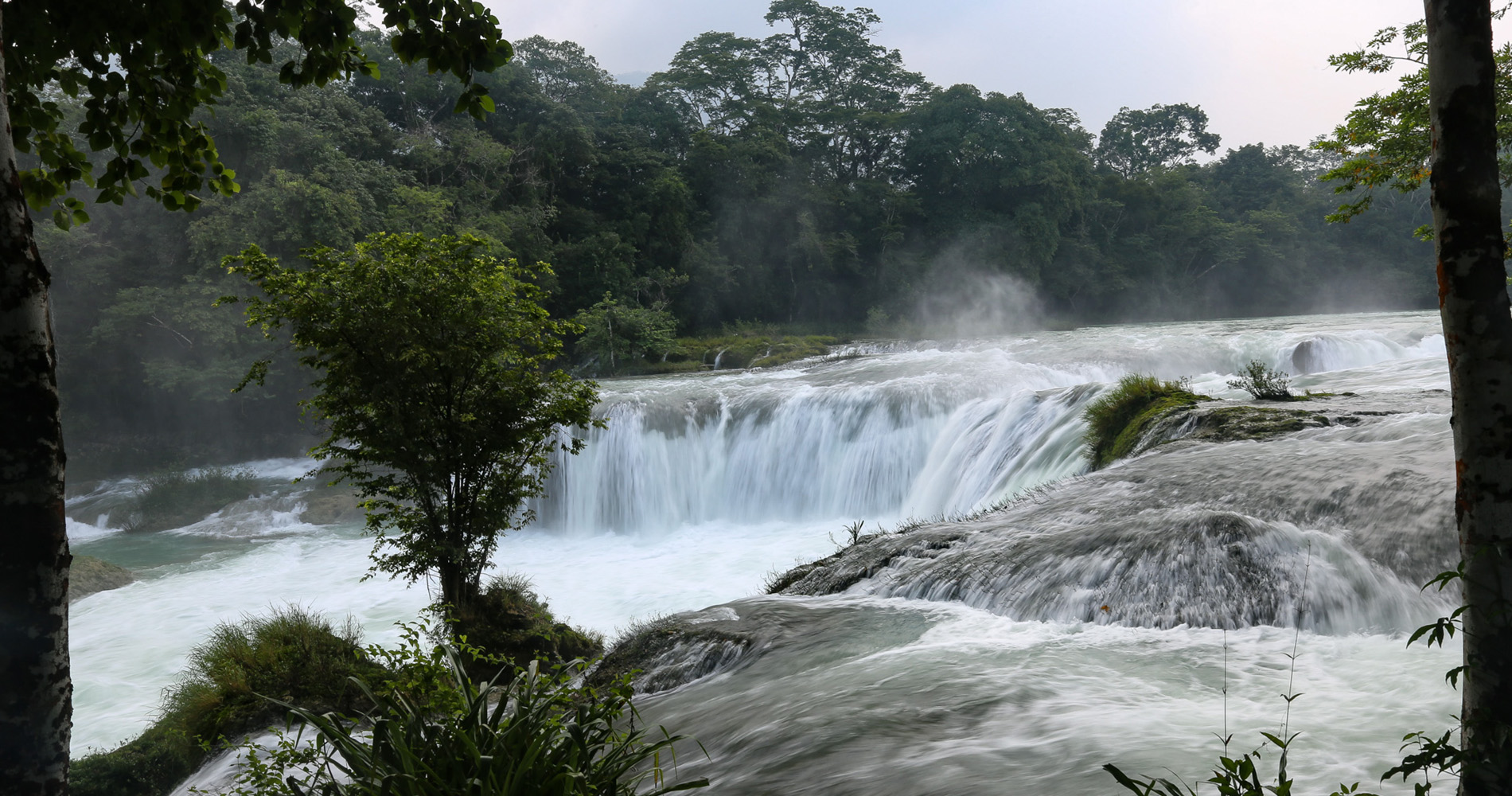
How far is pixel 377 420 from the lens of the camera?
8367mm

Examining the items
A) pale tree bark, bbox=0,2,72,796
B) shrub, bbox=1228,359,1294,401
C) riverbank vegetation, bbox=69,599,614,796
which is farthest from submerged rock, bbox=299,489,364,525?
pale tree bark, bbox=0,2,72,796

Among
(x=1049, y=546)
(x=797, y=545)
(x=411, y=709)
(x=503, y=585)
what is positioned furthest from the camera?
(x=797, y=545)

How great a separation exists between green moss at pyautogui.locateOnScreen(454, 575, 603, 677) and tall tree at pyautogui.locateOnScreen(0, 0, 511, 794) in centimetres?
567

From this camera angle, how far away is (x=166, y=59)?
3580 millimetres

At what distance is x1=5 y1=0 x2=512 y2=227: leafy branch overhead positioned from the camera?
3275mm

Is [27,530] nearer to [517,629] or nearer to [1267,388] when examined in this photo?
[517,629]

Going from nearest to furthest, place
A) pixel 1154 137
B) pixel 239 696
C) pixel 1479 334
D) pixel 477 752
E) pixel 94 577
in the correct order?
pixel 1479 334, pixel 477 752, pixel 239 696, pixel 94 577, pixel 1154 137

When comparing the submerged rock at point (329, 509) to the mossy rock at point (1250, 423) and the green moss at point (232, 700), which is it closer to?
the green moss at point (232, 700)

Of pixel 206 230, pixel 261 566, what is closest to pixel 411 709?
pixel 261 566

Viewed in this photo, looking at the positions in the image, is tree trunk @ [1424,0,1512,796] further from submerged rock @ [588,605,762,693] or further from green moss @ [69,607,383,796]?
green moss @ [69,607,383,796]

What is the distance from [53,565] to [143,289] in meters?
29.5

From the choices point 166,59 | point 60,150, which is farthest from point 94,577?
point 166,59

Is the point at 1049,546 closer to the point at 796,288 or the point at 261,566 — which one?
the point at 261,566

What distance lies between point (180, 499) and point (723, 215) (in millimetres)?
25883
